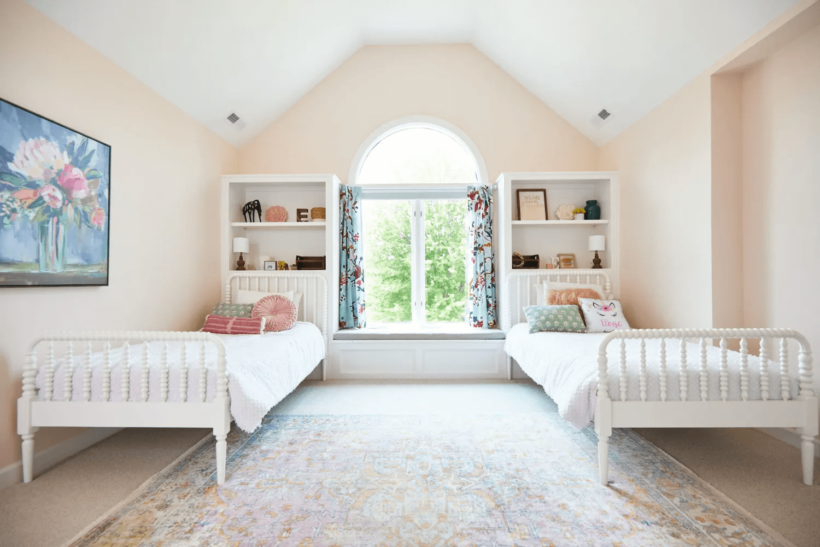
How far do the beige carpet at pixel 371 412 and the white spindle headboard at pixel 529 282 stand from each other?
3.17 ft

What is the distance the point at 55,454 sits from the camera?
2.45m

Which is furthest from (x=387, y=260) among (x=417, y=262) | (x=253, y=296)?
(x=253, y=296)

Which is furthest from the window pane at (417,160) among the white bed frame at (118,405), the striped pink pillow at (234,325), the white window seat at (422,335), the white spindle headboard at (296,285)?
the white bed frame at (118,405)

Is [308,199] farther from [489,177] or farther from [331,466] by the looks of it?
[331,466]

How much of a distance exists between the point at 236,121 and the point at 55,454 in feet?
10.4

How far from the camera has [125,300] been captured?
3.03 meters

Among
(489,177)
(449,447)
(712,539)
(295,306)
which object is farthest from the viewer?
(489,177)

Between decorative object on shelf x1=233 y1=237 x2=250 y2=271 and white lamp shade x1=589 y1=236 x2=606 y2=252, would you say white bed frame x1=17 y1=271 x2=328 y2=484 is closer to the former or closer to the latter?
decorative object on shelf x1=233 y1=237 x2=250 y2=271

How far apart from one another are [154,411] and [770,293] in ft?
12.0

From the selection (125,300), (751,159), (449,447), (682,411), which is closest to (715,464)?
(682,411)

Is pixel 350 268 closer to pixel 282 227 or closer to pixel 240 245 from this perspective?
pixel 282 227

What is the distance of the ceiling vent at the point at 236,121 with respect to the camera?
4.27m

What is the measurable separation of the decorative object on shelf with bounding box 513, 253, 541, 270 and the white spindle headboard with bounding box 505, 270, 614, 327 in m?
0.17

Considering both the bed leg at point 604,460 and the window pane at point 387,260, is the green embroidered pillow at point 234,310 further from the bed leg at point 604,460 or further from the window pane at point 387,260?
the bed leg at point 604,460
